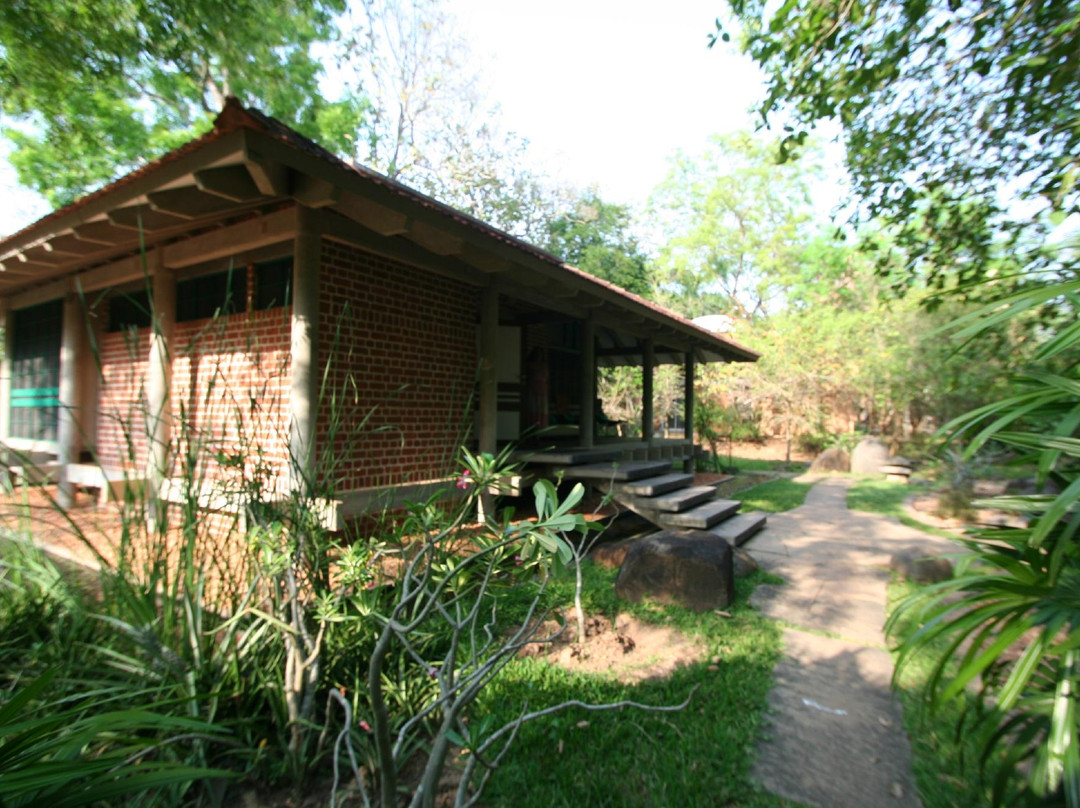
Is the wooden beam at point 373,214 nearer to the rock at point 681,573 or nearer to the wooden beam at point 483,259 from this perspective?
the wooden beam at point 483,259

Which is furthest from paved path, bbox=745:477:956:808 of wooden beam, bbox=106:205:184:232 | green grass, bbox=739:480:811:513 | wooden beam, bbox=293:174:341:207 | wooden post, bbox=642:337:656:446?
wooden beam, bbox=106:205:184:232

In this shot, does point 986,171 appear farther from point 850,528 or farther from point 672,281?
point 672,281

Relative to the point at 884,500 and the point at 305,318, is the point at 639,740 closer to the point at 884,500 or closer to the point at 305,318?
the point at 305,318

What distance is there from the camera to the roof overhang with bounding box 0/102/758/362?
11.3 feet

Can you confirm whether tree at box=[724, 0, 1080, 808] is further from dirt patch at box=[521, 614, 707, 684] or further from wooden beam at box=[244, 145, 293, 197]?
wooden beam at box=[244, 145, 293, 197]

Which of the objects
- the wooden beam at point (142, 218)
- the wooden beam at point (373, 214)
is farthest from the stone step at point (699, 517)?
the wooden beam at point (142, 218)

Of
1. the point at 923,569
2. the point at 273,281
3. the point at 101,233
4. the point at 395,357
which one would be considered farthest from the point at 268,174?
the point at 923,569

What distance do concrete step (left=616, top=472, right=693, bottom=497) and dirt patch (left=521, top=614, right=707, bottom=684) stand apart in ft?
7.26

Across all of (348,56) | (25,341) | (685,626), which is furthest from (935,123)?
(25,341)

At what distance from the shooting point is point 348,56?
36.9 ft

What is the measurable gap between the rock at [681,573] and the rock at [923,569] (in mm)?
2107

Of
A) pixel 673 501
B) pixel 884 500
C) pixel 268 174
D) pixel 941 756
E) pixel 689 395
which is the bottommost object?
pixel 884 500

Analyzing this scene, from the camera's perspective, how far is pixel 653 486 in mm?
6203

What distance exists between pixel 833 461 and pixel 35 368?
1792 centimetres
